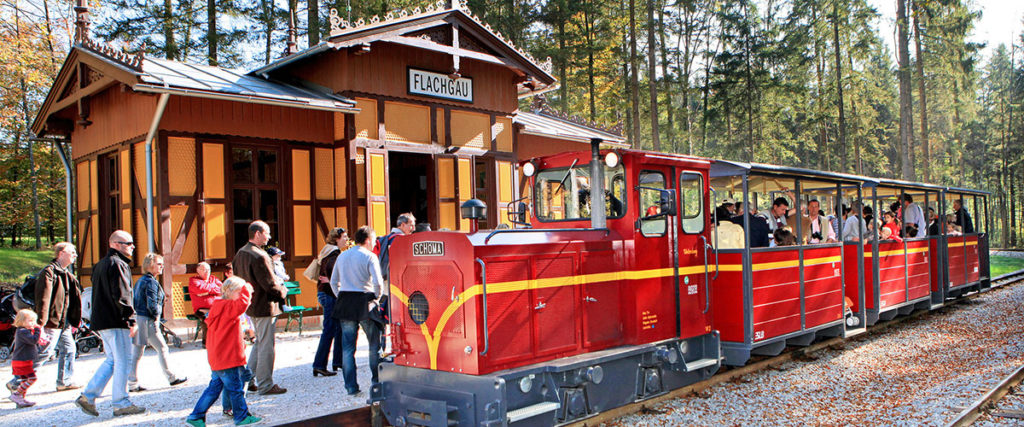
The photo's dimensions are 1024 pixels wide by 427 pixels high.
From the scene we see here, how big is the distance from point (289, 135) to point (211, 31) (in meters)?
12.2

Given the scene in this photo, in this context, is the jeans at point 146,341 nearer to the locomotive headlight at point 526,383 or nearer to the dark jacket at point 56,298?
the dark jacket at point 56,298

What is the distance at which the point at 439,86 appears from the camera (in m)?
13.2

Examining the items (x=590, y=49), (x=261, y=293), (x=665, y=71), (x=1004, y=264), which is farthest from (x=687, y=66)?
(x=261, y=293)

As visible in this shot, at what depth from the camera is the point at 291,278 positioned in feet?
39.2

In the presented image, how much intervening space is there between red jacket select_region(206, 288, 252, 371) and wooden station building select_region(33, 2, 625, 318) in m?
5.28

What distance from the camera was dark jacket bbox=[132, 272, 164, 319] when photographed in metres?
7.29

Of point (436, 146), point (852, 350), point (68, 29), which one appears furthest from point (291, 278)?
point (68, 29)

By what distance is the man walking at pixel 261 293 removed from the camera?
691 cm

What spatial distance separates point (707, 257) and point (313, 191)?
7.50 meters

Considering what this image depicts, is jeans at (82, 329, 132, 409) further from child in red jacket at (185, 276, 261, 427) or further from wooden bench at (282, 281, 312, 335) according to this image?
wooden bench at (282, 281, 312, 335)

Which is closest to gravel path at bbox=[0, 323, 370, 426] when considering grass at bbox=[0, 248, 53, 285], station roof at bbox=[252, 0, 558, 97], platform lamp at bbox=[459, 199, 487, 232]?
platform lamp at bbox=[459, 199, 487, 232]

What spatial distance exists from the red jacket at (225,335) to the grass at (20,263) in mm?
19803

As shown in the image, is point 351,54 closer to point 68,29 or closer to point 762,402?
point 762,402

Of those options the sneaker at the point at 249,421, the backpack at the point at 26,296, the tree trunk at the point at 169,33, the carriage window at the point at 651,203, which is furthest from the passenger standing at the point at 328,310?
the tree trunk at the point at 169,33
